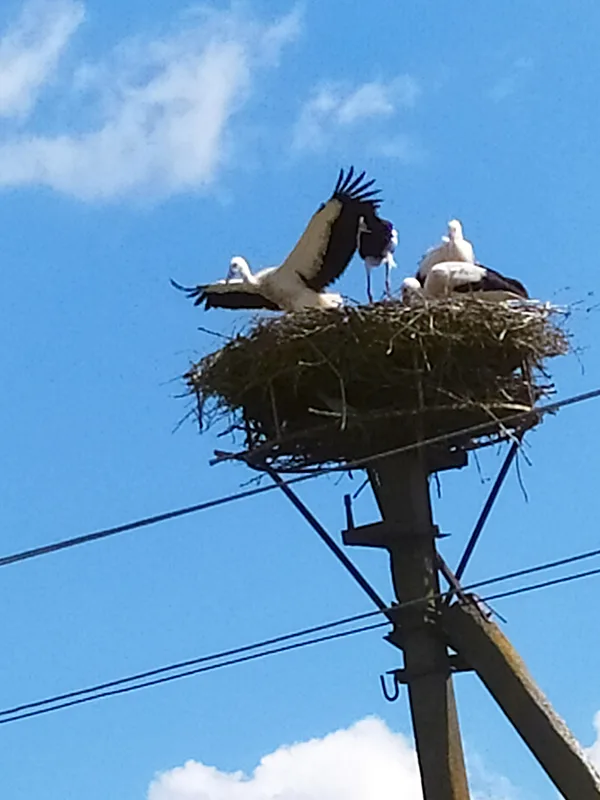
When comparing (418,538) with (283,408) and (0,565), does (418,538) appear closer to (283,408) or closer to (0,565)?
(283,408)

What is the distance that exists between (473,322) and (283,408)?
0.97 metres

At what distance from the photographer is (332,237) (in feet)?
32.3

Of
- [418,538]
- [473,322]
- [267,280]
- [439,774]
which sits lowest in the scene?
[439,774]

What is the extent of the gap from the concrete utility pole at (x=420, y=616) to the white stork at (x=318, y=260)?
35.8 inches

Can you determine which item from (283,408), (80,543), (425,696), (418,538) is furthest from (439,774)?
(80,543)

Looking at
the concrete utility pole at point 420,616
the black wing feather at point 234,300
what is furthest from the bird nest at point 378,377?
the black wing feather at point 234,300

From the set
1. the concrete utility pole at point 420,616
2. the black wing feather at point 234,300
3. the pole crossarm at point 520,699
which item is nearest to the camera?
the pole crossarm at point 520,699

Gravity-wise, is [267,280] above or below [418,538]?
above

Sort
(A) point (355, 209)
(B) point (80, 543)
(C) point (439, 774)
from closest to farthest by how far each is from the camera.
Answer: (B) point (80, 543)
(C) point (439, 774)
(A) point (355, 209)

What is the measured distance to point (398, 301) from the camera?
29.3 feet

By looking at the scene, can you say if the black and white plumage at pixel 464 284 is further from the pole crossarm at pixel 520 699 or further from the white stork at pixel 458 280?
the pole crossarm at pixel 520 699

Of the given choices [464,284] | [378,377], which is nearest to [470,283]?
[464,284]

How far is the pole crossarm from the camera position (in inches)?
329

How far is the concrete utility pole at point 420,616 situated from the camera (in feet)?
28.7
